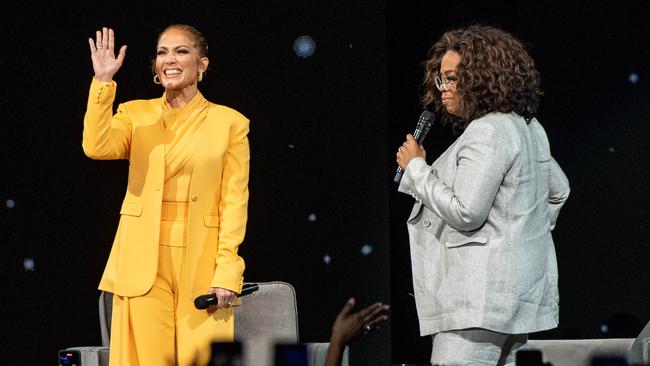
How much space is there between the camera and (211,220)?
292 cm

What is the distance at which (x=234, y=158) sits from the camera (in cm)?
300

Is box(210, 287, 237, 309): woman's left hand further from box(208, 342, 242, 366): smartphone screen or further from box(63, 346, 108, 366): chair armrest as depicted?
box(208, 342, 242, 366): smartphone screen

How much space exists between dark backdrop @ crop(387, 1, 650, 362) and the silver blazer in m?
2.02

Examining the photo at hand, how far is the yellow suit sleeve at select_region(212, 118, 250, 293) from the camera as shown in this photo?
2.90 meters

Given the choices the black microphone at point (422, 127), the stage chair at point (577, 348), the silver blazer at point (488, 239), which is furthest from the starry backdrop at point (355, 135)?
the silver blazer at point (488, 239)

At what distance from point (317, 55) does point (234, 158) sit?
132 cm

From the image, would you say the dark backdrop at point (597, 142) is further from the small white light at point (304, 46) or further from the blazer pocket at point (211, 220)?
the blazer pocket at point (211, 220)

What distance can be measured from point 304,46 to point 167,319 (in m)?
1.74

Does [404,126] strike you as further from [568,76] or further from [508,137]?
[508,137]

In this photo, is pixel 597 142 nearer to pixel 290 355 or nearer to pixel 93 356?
pixel 93 356

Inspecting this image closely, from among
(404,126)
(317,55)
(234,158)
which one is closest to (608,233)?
(404,126)

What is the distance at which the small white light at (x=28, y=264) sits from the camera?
3732 millimetres

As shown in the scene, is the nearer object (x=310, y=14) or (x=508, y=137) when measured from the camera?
(x=508, y=137)

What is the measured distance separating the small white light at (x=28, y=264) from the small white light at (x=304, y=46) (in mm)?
1423
